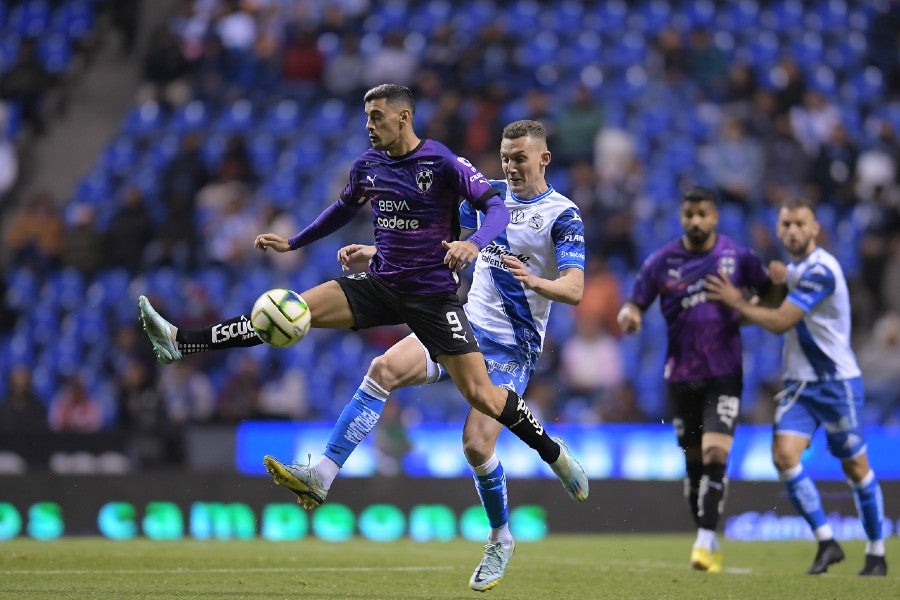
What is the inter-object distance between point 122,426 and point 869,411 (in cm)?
795

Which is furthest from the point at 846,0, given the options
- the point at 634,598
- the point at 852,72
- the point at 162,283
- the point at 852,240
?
the point at 634,598

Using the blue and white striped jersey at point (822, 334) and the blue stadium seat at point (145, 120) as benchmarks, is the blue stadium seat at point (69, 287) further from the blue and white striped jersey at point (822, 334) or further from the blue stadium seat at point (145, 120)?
the blue and white striped jersey at point (822, 334)

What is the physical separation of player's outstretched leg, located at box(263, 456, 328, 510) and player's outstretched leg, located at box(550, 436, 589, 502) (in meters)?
1.48

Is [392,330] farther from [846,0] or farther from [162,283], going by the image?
[846,0]

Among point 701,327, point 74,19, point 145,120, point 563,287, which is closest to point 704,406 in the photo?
point 701,327

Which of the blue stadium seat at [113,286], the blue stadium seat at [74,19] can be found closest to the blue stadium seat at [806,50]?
the blue stadium seat at [113,286]

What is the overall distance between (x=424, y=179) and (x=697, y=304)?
304 cm

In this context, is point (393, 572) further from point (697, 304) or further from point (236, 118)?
point (236, 118)

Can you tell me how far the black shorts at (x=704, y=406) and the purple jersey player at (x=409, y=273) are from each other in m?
2.39

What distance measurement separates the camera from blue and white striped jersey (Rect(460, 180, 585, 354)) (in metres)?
8.77

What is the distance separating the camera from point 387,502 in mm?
14422

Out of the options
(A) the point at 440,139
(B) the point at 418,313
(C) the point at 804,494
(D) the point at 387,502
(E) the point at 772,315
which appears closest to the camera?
(B) the point at 418,313

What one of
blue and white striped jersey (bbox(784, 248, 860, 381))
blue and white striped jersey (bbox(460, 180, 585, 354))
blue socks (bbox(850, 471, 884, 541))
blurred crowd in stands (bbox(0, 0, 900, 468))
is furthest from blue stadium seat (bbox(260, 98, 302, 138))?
blue and white striped jersey (bbox(460, 180, 585, 354))

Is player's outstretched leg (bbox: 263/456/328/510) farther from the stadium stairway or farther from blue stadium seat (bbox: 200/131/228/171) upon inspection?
the stadium stairway
